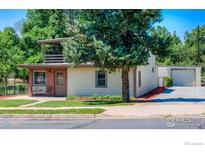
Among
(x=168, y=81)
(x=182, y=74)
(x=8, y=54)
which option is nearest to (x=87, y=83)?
(x=8, y=54)

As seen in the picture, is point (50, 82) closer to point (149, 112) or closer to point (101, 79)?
point (101, 79)

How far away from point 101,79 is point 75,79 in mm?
1642

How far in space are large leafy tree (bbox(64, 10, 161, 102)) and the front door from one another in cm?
708

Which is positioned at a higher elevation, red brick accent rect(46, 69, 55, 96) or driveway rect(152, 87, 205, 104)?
red brick accent rect(46, 69, 55, 96)

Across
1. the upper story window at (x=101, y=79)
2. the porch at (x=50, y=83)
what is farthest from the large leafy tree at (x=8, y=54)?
the upper story window at (x=101, y=79)

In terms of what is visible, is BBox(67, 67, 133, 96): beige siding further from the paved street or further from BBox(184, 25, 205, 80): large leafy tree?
BBox(184, 25, 205, 80): large leafy tree

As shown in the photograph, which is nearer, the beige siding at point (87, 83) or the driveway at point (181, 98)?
the driveway at point (181, 98)

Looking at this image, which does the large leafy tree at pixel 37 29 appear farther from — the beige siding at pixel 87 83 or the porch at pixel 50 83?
the beige siding at pixel 87 83

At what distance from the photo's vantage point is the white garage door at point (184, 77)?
4144 centimetres

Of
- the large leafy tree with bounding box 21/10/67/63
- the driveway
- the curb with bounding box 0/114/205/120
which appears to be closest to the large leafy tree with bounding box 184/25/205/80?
the large leafy tree with bounding box 21/10/67/63

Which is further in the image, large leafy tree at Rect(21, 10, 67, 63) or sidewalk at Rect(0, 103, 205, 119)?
large leafy tree at Rect(21, 10, 67, 63)

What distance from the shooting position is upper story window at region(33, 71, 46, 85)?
2770 cm
